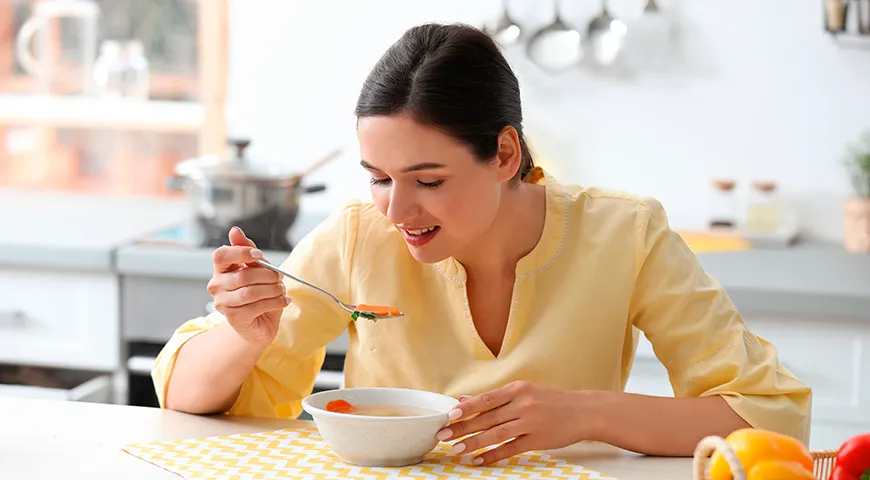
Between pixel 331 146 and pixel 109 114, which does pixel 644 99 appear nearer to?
pixel 331 146

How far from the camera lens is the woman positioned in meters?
1.41

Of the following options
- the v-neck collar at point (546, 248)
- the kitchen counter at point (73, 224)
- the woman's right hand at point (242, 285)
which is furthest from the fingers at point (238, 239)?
the kitchen counter at point (73, 224)

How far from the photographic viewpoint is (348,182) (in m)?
3.13

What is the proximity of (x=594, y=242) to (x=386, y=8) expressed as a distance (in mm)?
1617

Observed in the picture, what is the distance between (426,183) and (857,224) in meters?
1.70

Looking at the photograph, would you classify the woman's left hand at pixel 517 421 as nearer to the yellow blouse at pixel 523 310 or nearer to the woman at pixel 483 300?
the woman at pixel 483 300

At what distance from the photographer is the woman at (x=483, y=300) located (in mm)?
1410

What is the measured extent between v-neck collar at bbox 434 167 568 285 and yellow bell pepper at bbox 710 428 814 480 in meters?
0.55

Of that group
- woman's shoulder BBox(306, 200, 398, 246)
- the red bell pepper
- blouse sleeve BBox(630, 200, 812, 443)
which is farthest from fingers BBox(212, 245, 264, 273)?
the red bell pepper

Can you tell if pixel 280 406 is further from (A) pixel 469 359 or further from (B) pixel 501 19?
(B) pixel 501 19

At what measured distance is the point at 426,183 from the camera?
1.42m

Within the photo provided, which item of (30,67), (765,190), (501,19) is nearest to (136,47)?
(30,67)

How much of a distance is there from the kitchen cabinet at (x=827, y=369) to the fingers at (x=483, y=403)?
0.94 m

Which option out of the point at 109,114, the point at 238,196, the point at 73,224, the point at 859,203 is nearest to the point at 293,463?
the point at 238,196
